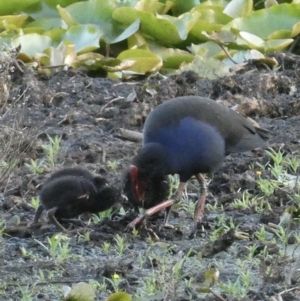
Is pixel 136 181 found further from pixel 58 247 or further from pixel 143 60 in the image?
pixel 143 60

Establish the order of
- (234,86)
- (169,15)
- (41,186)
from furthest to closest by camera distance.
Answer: (169,15) < (234,86) < (41,186)

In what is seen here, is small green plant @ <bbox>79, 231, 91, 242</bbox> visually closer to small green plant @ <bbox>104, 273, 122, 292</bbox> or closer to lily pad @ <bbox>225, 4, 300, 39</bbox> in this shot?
small green plant @ <bbox>104, 273, 122, 292</bbox>

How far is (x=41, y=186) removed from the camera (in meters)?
5.39

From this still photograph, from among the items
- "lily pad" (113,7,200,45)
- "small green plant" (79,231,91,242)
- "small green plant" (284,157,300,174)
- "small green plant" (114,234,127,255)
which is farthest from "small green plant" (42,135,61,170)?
"lily pad" (113,7,200,45)

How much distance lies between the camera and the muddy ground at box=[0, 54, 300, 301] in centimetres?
399

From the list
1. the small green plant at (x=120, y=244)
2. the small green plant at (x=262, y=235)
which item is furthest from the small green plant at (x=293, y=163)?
the small green plant at (x=120, y=244)

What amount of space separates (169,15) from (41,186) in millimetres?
4183

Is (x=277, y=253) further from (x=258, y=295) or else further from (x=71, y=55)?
(x=71, y=55)

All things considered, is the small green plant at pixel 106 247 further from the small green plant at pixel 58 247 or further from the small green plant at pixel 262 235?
the small green plant at pixel 262 235

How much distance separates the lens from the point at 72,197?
4926mm

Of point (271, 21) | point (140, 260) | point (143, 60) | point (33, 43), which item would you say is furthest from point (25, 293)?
point (271, 21)

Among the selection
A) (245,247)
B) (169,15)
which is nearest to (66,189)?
(245,247)

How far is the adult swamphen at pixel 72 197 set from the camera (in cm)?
489

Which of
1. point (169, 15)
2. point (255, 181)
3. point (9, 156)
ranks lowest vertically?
point (169, 15)
